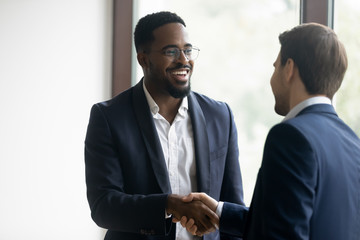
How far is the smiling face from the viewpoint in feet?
7.13

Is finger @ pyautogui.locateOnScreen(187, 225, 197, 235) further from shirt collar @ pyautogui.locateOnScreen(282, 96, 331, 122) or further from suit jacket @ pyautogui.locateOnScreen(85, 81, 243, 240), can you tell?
shirt collar @ pyautogui.locateOnScreen(282, 96, 331, 122)

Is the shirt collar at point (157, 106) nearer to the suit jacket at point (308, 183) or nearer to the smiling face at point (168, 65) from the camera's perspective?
the smiling face at point (168, 65)

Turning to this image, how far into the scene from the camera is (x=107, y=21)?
12.0ft

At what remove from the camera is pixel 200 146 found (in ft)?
6.91

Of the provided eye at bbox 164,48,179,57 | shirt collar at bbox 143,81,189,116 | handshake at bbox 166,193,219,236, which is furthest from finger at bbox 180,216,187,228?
eye at bbox 164,48,179,57

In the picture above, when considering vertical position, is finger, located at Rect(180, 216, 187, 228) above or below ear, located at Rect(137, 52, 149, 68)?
below

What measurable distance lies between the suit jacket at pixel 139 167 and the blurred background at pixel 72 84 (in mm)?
1029

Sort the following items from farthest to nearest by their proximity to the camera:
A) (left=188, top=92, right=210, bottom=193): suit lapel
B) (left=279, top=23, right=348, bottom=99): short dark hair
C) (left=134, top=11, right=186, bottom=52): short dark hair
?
(left=134, top=11, right=186, bottom=52): short dark hair, (left=188, top=92, right=210, bottom=193): suit lapel, (left=279, top=23, right=348, bottom=99): short dark hair

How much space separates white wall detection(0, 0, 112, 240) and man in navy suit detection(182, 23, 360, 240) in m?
2.24

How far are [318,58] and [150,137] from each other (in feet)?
2.77

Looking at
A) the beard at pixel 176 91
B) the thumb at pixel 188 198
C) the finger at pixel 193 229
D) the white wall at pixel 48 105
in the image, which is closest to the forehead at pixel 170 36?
the beard at pixel 176 91

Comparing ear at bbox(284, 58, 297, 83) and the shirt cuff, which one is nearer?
ear at bbox(284, 58, 297, 83)

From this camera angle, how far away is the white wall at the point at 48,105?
11.2 feet

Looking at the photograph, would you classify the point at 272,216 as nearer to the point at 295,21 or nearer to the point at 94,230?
the point at 295,21
